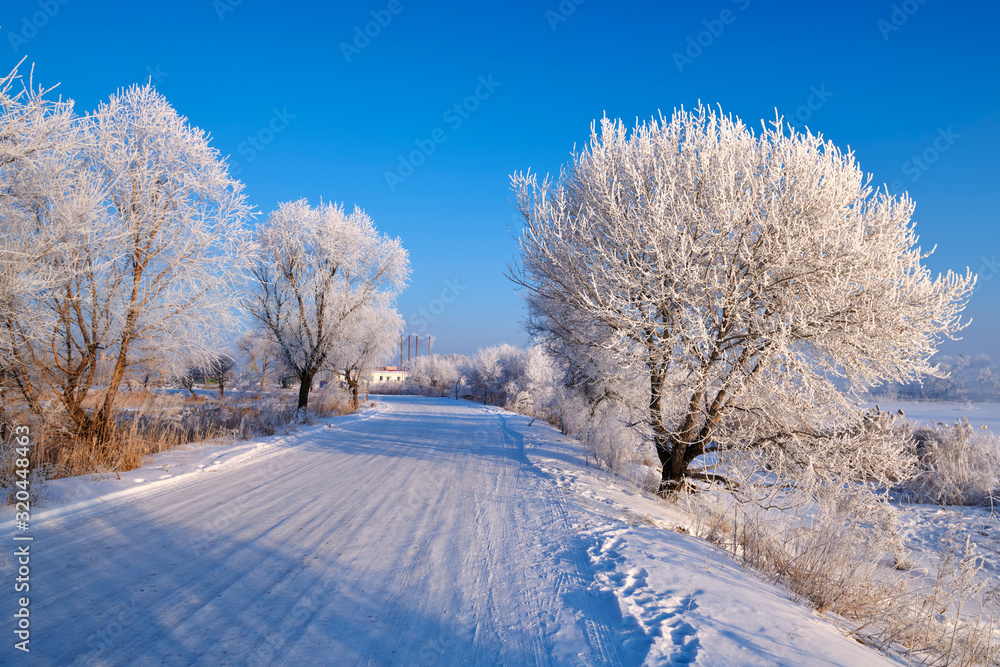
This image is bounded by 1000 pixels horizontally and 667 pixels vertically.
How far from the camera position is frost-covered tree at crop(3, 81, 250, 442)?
6.88 m

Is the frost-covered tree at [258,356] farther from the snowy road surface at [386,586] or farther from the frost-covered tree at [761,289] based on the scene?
the frost-covered tree at [761,289]

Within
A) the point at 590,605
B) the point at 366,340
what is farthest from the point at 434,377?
the point at 590,605

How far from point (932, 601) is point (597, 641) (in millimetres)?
2840

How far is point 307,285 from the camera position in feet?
62.2

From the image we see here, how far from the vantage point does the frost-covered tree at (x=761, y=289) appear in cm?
631

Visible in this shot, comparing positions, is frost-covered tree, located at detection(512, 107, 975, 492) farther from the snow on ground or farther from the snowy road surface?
the snow on ground

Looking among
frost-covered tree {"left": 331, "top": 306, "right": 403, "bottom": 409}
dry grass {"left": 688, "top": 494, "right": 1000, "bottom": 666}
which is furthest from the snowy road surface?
frost-covered tree {"left": 331, "top": 306, "right": 403, "bottom": 409}

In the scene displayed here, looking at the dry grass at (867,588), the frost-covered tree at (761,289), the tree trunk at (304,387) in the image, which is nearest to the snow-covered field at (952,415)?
the frost-covered tree at (761,289)

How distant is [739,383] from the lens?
21.7 feet

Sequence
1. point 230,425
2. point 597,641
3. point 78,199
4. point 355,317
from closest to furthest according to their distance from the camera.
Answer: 1. point 597,641
2. point 78,199
3. point 230,425
4. point 355,317

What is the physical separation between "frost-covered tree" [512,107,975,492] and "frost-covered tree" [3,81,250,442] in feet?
Answer: 21.6

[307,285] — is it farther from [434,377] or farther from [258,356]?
[434,377]

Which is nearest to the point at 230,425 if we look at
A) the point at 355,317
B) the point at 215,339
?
the point at 215,339

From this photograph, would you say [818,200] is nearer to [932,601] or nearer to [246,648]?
[932,601]
